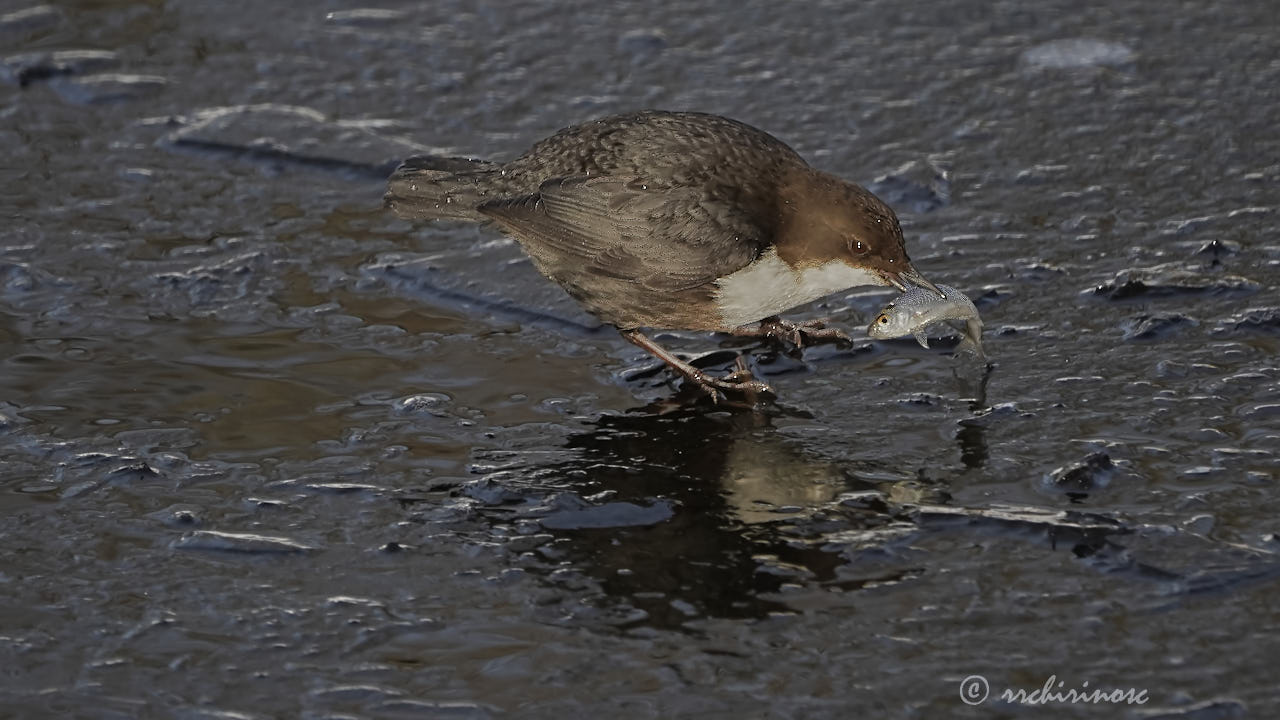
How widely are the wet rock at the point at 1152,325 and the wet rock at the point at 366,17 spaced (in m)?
3.66

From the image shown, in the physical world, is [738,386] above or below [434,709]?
above

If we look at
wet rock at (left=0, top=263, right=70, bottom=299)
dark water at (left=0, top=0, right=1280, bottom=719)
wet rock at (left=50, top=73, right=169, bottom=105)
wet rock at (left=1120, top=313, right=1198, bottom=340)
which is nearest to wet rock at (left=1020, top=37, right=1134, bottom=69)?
dark water at (left=0, top=0, right=1280, bottom=719)

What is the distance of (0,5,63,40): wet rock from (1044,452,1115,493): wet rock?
4.99 m

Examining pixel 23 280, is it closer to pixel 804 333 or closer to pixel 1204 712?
pixel 804 333

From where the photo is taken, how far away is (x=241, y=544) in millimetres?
3596

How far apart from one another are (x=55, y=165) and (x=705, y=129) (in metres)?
2.62

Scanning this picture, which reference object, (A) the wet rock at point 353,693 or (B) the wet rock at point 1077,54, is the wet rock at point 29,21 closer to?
(B) the wet rock at point 1077,54

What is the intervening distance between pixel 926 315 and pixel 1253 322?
38.4 inches

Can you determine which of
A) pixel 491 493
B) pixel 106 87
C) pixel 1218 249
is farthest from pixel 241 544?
pixel 106 87

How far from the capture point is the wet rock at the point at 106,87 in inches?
242

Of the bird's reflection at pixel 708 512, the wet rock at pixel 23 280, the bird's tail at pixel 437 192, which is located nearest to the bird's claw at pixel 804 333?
the bird's reflection at pixel 708 512

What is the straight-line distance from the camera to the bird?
4324 millimetres

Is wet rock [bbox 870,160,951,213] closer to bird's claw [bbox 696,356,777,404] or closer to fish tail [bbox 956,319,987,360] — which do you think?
fish tail [bbox 956,319,987,360]

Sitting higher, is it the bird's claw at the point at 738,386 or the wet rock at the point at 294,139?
the wet rock at the point at 294,139
